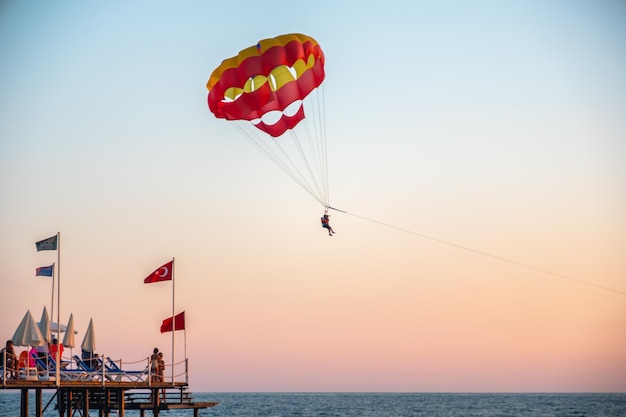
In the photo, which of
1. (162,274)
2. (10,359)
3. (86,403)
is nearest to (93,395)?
(86,403)

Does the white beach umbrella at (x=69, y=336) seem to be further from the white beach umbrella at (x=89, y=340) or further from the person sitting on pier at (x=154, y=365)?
the person sitting on pier at (x=154, y=365)

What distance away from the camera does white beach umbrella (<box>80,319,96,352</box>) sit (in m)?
35.1

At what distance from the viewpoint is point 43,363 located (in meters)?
34.0

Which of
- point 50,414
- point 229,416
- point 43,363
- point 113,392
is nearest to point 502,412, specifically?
point 229,416

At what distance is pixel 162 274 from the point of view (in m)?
40.6

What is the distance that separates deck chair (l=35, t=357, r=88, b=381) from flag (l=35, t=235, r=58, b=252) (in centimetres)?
529

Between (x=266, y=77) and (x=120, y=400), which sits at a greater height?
(x=266, y=77)

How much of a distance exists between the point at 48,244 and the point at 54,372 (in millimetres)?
6696

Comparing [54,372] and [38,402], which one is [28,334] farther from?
[38,402]

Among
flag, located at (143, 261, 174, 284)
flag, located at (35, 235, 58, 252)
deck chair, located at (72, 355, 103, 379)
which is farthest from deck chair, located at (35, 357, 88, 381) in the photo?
flag, located at (143, 261, 174, 284)

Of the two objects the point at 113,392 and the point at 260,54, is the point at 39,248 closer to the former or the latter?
the point at 113,392

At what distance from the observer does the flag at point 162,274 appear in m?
40.4

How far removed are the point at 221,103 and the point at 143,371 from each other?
426 inches

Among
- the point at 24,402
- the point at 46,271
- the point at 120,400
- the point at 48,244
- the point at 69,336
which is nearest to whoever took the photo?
the point at 69,336
